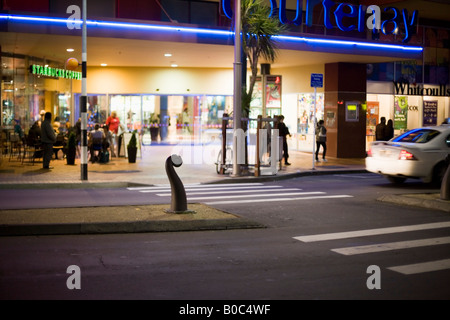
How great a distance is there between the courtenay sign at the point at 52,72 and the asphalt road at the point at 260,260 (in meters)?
16.6

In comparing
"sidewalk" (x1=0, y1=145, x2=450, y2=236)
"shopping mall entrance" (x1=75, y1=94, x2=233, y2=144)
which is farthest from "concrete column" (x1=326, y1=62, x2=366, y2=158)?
"shopping mall entrance" (x1=75, y1=94, x2=233, y2=144)

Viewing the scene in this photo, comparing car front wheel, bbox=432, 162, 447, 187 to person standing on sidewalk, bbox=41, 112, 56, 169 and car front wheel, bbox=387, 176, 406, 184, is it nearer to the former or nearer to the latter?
car front wheel, bbox=387, 176, 406, 184

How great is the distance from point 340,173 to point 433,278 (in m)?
14.6

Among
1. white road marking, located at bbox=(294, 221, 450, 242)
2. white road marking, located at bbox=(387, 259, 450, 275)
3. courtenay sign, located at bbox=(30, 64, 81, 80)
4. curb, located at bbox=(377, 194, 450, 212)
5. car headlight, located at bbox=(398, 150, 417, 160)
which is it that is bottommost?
white road marking, located at bbox=(387, 259, 450, 275)

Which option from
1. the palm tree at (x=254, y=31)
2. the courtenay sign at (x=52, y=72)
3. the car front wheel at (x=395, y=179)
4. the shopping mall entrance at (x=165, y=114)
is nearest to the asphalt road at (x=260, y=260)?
the car front wheel at (x=395, y=179)

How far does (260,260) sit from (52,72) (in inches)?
861

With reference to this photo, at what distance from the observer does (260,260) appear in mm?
8359

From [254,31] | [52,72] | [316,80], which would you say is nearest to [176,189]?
[254,31]

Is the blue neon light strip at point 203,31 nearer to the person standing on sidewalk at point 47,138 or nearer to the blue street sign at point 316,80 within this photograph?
the blue street sign at point 316,80

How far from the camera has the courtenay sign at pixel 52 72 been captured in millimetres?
26292

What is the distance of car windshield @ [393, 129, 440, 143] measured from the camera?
17.4 meters
